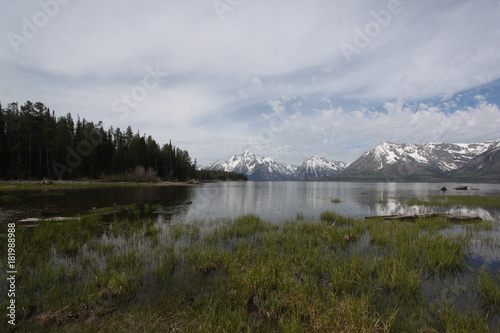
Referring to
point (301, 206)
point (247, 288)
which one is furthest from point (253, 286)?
point (301, 206)

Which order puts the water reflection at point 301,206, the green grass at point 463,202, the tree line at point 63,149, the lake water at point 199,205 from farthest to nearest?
the tree line at point 63,149 < the green grass at point 463,202 < the water reflection at point 301,206 < the lake water at point 199,205

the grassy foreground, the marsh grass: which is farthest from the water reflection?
the marsh grass

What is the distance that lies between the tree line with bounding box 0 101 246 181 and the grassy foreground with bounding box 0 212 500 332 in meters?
76.2

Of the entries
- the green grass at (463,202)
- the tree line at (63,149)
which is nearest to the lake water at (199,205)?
the green grass at (463,202)

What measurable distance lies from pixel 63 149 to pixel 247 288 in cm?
9287

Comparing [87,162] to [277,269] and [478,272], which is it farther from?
[478,272]

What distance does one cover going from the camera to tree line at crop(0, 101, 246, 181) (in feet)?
213

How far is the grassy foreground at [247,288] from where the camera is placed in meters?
5.98

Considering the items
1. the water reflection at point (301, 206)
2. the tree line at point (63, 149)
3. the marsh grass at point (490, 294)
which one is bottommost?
the water reflection at point (301, 206)

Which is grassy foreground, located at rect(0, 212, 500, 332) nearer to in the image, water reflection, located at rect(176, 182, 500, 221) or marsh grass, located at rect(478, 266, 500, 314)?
marsh grass, located at rect(478, 266, 500, 314)

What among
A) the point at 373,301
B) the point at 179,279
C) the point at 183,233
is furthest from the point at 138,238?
the point at 373,301

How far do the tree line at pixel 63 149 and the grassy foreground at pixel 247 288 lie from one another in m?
76.2

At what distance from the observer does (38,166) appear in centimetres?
6900

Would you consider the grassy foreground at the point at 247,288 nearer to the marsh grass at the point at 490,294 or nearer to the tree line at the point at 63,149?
the marsh grass at the point at 490,294
